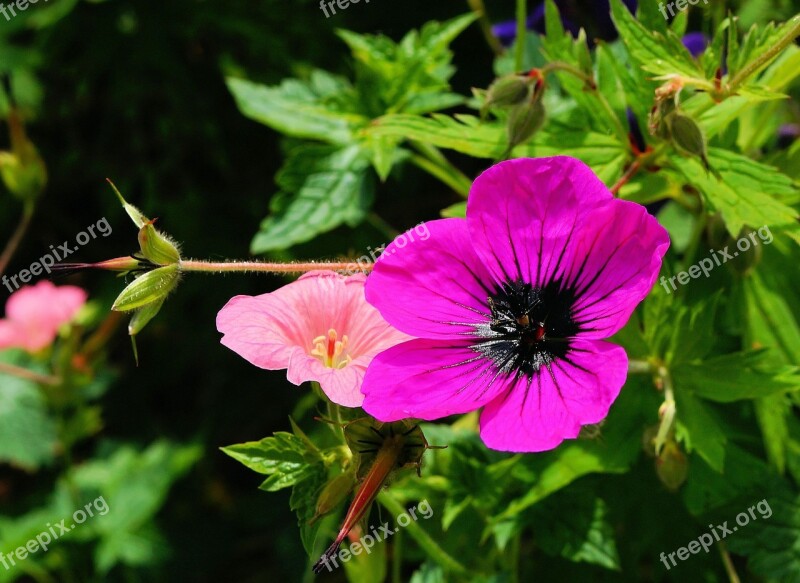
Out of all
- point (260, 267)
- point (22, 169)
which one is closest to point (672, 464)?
point (260, 267)

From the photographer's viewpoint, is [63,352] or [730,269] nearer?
[730,269]

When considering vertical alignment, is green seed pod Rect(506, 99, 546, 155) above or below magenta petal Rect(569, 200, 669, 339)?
above

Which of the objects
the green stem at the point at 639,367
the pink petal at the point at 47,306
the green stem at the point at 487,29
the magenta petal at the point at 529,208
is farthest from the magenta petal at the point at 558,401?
the pink petal at the point at 47,306

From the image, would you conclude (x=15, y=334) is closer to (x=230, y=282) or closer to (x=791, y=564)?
(x=230, y=282)

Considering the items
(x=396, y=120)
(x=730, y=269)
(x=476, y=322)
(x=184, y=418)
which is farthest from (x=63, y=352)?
(x=730, y=269)

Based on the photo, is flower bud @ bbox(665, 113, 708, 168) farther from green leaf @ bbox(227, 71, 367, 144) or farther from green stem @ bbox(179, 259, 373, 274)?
green leaf @ bbox(227, 71, 367, 144)

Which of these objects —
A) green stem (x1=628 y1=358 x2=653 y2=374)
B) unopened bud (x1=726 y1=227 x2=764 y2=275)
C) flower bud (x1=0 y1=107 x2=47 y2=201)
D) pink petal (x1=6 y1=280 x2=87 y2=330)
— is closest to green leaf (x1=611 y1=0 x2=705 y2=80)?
unopened bud (x1=726 y1=227 x2=764 y2=275)

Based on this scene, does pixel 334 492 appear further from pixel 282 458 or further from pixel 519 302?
pixel 519 302
